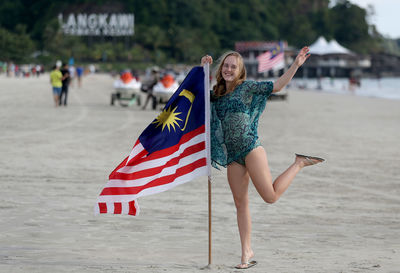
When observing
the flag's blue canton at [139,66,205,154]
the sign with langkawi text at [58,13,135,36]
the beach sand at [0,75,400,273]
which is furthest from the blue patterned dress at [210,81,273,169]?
the sign with langkawi text at [58,13,135,36]

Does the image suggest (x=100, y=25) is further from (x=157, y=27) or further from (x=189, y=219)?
(x=189, y=219)

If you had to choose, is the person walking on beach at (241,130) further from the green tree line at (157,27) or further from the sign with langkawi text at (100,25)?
the sign with langkawi text at (100,25)

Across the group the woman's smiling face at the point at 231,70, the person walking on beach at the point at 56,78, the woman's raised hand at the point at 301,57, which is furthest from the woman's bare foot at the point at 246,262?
the person walking on beach at the point at 56,78

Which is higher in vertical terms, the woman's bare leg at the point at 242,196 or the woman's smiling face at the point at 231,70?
the woman's smiling face at the point at 231,70

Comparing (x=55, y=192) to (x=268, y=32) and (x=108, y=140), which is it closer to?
(x=108, y=140)

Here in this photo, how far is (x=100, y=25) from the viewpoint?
568 feet

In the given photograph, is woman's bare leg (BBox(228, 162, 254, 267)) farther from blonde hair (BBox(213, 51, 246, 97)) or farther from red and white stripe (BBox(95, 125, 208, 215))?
blonde hair (BBox(213, 51, 246, 97))

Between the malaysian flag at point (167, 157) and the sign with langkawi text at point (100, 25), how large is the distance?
6571 inches

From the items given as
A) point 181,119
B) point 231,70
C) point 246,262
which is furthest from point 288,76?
point 246,262

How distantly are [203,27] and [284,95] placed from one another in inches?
5792

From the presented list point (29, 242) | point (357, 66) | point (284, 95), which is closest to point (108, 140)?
point (29, 242)

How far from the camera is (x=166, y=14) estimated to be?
183625mm

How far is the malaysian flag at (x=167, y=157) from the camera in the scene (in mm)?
5867

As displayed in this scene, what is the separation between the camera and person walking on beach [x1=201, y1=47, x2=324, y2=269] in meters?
5.69
